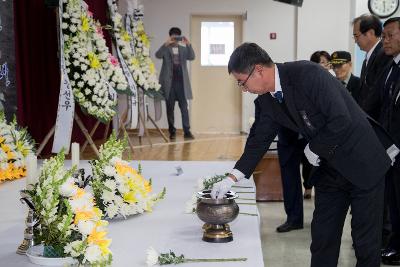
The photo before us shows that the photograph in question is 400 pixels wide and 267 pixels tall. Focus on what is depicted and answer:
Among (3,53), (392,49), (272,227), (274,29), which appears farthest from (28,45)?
(274,29)

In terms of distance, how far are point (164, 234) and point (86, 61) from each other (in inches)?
133

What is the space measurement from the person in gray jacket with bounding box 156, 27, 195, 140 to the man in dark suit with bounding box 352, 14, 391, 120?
489 cm

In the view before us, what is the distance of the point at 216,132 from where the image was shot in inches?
367

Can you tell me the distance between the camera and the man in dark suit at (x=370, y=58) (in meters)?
3.08

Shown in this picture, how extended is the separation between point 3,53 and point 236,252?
3277 millimetres

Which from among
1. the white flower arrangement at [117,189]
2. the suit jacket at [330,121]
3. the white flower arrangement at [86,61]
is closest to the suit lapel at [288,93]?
the suit jacket at [330,121]

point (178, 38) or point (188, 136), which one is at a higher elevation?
point (178, 38)

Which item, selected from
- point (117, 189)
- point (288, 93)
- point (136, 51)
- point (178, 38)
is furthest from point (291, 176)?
point (178, 38)

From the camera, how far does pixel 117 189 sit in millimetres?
1950

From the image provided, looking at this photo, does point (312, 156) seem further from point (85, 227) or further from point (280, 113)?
point (85, 227)

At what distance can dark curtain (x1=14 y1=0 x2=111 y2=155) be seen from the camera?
16.4ft

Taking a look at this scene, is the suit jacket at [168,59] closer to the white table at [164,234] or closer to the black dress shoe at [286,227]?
the black dress shoe at [286,227]

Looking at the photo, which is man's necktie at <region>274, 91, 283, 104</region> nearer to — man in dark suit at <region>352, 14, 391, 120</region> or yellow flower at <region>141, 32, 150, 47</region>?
man in dark suit at <region>352, 14, 391, 120</region>

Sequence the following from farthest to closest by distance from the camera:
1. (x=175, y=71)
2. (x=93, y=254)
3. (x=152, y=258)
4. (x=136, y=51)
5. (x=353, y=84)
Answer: (x=175, y=71) < (x=136, y=51) < (x=353, y=84) < (x=152, y=258) < (x=93, y=254)
